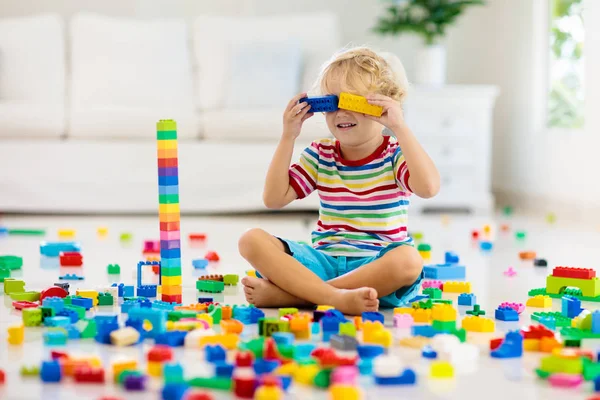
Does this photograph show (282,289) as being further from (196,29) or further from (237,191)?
(196,29)

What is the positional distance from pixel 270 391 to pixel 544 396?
35cm

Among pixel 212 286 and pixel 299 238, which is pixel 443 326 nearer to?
pixel 212 286

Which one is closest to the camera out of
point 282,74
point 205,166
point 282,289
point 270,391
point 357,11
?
point 270,391

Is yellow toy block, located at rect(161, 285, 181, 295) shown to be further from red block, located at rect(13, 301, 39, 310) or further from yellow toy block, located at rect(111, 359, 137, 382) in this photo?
yellow toy block, located at rect(111, 359, 137, 382)

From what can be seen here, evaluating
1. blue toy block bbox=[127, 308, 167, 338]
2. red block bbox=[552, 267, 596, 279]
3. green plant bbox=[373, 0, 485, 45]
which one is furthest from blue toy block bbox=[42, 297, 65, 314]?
green plant bbox=[373, 0, 485, 45]

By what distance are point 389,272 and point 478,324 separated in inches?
7.9

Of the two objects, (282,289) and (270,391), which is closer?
(270,391)

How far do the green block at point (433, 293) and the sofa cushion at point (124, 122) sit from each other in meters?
2.04

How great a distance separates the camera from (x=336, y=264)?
166 cm

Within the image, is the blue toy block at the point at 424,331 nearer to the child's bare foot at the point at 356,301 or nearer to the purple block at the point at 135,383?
the child's bare foot at the point at 356,301

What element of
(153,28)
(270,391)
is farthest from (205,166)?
(270,391)

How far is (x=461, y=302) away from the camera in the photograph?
168cm

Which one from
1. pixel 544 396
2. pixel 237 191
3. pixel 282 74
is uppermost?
pixel 282 74

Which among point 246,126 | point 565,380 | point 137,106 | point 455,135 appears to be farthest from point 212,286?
point 455,135
